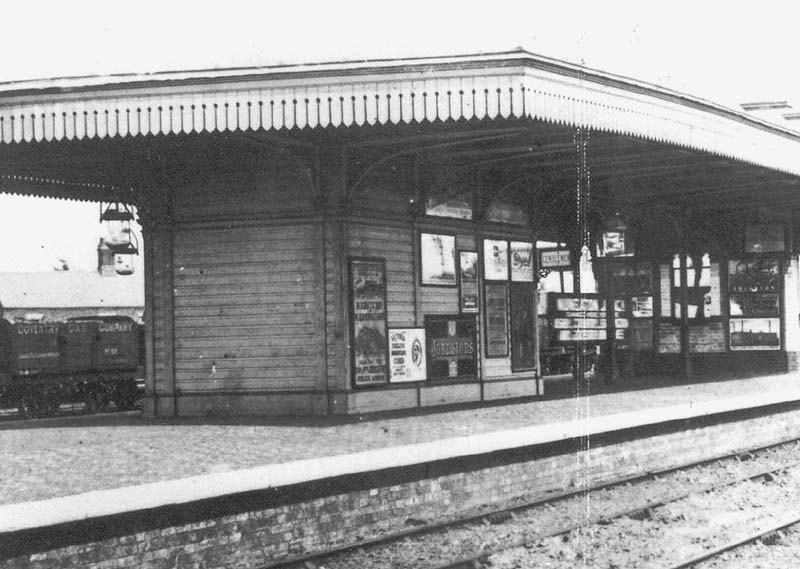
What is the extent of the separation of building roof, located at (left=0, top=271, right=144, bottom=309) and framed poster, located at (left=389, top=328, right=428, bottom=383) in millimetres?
33893

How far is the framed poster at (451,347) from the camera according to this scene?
1459 cm

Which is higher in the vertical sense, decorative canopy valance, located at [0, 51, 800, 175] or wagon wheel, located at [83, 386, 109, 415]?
decorative canopy valance, located at [0, 51, 800, 175]

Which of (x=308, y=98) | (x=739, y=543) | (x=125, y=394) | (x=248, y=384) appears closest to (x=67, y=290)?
(x=125, y=394)

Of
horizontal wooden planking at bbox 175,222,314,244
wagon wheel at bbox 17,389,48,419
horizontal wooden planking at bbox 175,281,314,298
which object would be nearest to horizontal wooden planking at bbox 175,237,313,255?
horizontal wooden planking at bbox 175,222,314,244

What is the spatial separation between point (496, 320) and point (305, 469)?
7.81 metres

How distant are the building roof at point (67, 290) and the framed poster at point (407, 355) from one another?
111ft

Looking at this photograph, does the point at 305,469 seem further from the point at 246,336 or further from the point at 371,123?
the point at 246,336

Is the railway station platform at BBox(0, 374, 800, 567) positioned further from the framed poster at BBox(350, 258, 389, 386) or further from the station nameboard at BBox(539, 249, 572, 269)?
the station nameboard at BBox(539, 249, 572, 269)

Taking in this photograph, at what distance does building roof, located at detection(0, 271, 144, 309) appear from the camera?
45.7 m

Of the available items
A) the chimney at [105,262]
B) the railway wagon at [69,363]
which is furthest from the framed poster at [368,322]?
the chimney at [105,262]

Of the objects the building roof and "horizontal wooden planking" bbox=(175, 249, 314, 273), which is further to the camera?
the building roof

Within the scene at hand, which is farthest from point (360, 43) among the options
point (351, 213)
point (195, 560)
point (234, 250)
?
point (195, 560)

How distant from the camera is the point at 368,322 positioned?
13.6 metres

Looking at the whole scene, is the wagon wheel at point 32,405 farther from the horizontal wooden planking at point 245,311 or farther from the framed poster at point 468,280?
the framed poster at point 468,280
